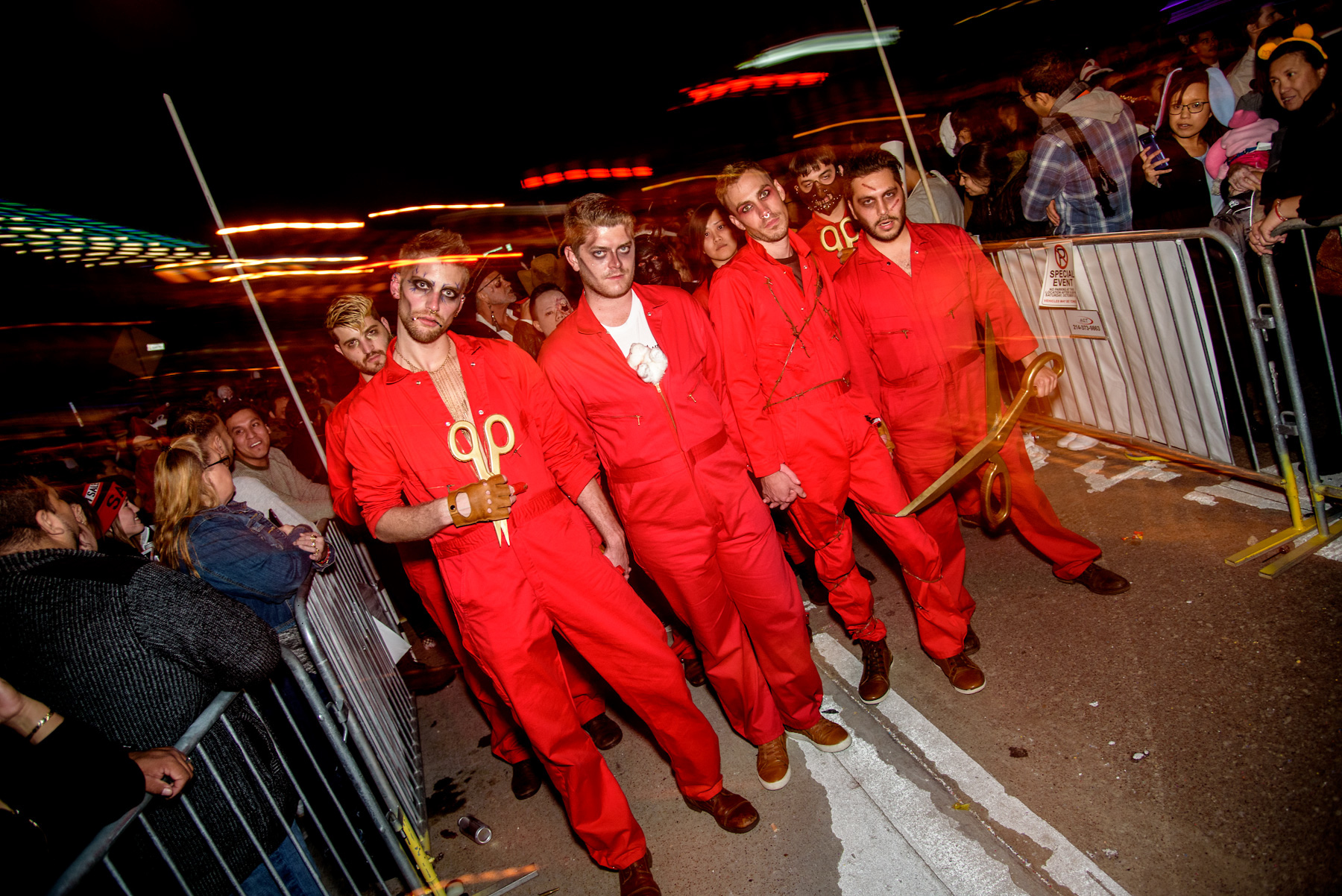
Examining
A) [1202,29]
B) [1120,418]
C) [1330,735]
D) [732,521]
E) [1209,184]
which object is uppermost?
[1202,29]

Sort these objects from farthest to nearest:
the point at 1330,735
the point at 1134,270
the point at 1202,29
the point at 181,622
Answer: the point at 1202,29 < the point at 1134,270 < the point at 1330,735 < the point at 181,622

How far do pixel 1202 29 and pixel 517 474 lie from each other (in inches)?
309

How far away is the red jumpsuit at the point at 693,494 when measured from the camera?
2.73 metres

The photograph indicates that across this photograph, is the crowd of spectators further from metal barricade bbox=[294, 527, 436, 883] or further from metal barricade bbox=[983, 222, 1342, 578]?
metal barricade bbox=[983, 222, 1342, 578]

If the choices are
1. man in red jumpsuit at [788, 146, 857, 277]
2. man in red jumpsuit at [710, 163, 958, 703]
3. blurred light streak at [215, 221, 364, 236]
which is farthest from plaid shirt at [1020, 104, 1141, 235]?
blurred light streak at [215, 221, 364, 236]

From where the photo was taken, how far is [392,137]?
27.5 metres

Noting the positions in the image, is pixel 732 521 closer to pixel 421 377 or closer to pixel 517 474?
pixel 517 474

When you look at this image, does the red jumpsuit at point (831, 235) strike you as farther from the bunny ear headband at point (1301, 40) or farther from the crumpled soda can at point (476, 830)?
the crumpled soda can at point (476, 830)

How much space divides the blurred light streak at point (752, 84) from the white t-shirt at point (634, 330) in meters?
16.4

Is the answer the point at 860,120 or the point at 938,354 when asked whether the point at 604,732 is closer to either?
the point at 938,354

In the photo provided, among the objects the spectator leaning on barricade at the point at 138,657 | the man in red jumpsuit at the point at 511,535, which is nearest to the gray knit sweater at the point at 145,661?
the spectator leaning on barricade at the point at 138,657

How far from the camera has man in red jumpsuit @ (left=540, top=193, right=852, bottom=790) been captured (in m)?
2.73

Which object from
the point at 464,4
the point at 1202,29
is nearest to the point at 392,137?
the point at 464,4

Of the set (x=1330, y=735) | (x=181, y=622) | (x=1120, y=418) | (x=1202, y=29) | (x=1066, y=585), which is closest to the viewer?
(x=181, y=622)
